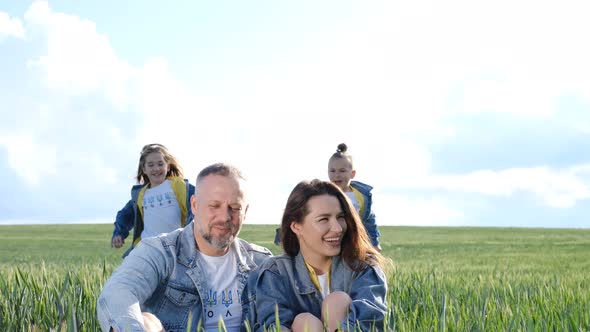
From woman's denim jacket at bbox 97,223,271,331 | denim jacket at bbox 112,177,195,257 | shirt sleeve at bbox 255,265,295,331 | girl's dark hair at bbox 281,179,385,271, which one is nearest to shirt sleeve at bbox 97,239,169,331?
woman's denim jacket at bbox 97,223,271,331

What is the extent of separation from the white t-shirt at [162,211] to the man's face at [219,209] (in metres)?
3.67

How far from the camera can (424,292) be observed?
5109 mm

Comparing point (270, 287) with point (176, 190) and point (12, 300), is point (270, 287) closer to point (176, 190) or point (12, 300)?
point (12, 300)

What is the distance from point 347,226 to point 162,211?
12.5 ft

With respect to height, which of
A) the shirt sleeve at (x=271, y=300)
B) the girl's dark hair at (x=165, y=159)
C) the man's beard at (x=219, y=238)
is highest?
the girl's dark hair at (x=165, y=159)

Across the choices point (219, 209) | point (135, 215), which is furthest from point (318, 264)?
point (135, 215)

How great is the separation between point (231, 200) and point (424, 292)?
226 centimetres

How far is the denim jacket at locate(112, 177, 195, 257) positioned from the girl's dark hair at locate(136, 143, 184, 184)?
10 centimetres

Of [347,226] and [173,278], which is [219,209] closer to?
[173,278]

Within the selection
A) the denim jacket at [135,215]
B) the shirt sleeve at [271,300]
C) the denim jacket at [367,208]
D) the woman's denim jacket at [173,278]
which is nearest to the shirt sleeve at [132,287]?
the woman's denim jacket at [173,278]

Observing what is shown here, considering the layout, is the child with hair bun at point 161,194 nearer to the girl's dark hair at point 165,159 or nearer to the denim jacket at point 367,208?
the girl's dark hair at point 165,159

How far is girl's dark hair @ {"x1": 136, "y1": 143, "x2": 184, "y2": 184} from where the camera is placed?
719cm

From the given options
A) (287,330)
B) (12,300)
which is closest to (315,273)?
(287,330)

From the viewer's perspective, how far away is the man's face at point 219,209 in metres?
3.47
